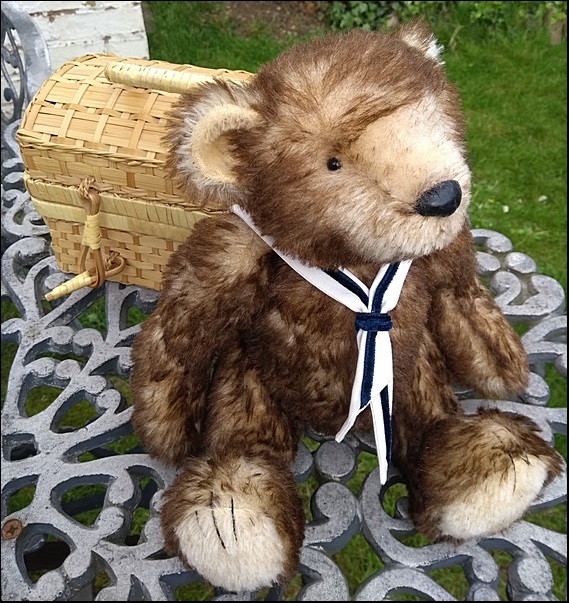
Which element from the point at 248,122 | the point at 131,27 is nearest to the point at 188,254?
the point at 248,122

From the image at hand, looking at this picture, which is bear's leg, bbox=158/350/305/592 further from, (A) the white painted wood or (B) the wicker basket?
(A) the white painted wood

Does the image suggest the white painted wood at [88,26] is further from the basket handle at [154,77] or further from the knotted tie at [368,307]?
the knotted tie at [368,307]

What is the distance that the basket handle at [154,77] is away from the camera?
1.18 metres

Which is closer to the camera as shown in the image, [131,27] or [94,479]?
[94,479]

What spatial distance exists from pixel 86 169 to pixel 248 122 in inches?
19.5

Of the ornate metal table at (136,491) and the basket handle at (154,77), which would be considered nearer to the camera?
the ornate metal table at (136,491)

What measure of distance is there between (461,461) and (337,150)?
21.1 inches

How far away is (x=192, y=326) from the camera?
3.44ft

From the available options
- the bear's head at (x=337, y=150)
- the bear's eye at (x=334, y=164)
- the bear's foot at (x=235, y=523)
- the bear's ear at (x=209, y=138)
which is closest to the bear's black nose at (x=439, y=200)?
the bear's head at (x=337, y=150)

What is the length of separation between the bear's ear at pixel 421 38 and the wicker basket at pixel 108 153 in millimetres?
347

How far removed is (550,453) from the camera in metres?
1.10

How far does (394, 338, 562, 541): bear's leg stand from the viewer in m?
1.01

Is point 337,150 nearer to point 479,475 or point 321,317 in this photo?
point 321,317

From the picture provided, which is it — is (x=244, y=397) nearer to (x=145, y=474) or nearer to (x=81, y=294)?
(x=145, y=474)
